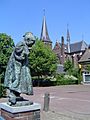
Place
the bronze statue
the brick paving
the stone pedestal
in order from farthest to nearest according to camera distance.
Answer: the brick paving < the bronze statue < the stone pedestal

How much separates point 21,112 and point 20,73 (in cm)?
111

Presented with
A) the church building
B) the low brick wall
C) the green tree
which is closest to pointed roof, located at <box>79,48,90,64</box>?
the church building

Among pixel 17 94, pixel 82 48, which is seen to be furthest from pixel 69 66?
pixel 17 94

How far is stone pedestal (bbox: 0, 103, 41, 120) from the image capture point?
6.91m

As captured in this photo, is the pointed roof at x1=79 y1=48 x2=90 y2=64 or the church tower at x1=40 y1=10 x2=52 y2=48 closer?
the pointed roof at x1=79 y1=48 x2=90 y2=64

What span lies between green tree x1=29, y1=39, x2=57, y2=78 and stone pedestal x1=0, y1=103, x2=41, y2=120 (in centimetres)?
3360

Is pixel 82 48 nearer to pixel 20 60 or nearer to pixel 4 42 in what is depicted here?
pixel 4 42

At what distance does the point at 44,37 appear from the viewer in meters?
76.5

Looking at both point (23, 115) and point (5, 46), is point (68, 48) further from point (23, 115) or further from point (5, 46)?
point (23, 115)

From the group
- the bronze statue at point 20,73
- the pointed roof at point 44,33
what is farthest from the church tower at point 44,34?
the bronze statue at point 20,73

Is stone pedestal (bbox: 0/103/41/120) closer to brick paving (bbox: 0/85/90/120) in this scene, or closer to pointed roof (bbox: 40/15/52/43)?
brick paving (bbox: 0/85/90/120)

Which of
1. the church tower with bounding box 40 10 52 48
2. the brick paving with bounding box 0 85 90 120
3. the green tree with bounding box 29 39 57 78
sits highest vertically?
the church tower with bounding box 40 10 52 48

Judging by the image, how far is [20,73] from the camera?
7254mm

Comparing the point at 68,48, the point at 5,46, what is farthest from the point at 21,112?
the point at 68,48
